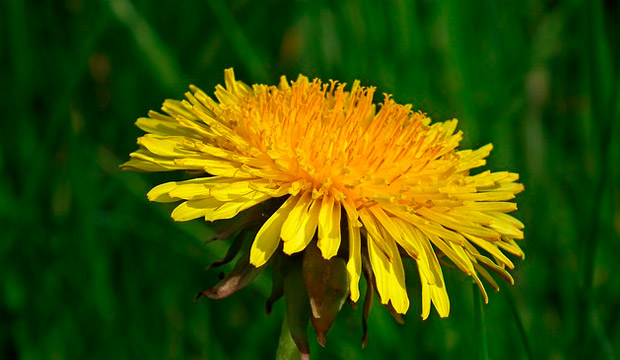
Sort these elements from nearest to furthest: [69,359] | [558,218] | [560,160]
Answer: [69,359] → [558,218] → [560,160]

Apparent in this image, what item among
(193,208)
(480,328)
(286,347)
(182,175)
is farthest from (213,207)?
(182,175)

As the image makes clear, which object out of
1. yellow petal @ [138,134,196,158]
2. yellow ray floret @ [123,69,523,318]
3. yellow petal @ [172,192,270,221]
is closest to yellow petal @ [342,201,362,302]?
yellow ray floret @ [123,69,523,318]

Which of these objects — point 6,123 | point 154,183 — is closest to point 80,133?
point 6,123

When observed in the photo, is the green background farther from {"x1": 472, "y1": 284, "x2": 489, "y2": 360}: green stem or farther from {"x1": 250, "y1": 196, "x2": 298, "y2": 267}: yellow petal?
{"x1": 250, "y1": 196, "x2": 298, "y2": 267}: yellow petal

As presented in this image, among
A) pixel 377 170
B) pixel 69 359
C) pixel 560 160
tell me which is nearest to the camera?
pixel 377 170

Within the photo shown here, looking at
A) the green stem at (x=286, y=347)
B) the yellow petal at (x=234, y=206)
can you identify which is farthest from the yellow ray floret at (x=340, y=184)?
the green stem at (x=286, y=347)

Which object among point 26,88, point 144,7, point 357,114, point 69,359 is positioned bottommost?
point 69,359

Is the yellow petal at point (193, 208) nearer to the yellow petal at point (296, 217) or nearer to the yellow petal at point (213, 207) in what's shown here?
the yellow petal at point (213, 207)

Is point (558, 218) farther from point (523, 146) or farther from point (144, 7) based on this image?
point (144, 7)
